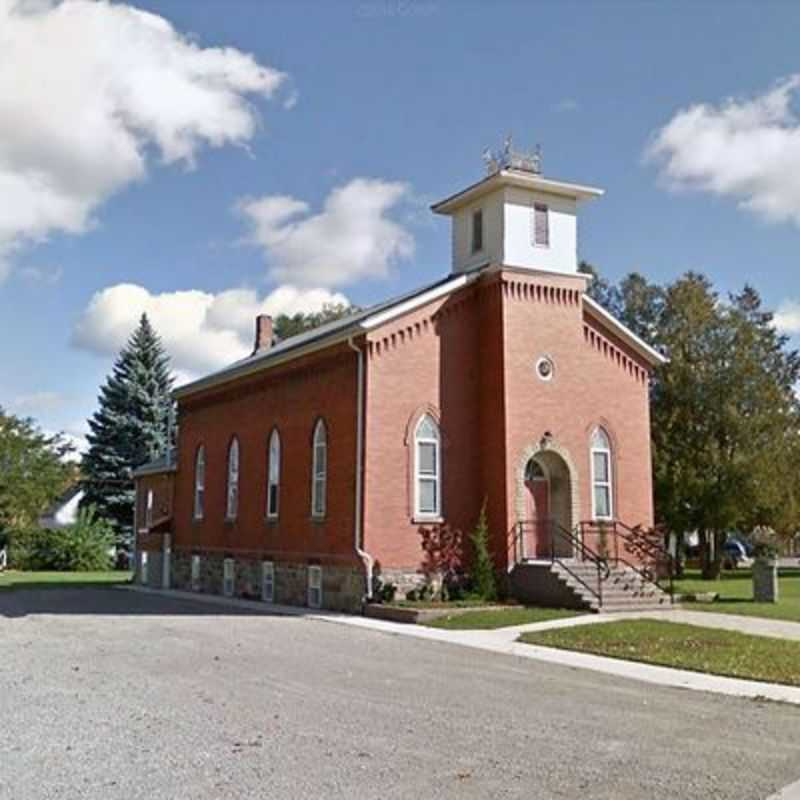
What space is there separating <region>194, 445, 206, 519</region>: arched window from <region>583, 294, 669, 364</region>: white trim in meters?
13.5

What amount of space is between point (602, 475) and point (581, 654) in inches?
437

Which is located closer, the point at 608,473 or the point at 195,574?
the point at 608,473

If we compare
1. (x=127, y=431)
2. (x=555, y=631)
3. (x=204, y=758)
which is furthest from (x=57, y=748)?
(x=127, y=431)

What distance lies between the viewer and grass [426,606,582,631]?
63.8ft

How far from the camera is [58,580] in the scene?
3944cm

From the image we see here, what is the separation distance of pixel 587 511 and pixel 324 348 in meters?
7.74

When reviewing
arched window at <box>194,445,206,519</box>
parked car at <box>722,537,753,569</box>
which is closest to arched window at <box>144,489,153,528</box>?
arched window at <box>194,445,206,519</box>

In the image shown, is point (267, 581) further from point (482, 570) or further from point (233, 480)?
point (482, 570)

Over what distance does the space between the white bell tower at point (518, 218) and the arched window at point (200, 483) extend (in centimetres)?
1127

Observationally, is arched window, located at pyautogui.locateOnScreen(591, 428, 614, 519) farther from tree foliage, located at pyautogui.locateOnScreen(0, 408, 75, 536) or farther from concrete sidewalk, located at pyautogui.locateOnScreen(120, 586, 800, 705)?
tree foliage, located at pyautogui.locateOnScreen(0, 408, 75, 536)

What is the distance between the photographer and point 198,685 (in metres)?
12.3

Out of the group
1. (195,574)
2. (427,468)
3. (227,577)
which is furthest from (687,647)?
(195,574)

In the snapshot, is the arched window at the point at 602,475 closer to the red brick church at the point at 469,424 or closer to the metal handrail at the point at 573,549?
the red brick church at the point at 469,424

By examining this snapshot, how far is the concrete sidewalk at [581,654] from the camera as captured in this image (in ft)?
41.2
